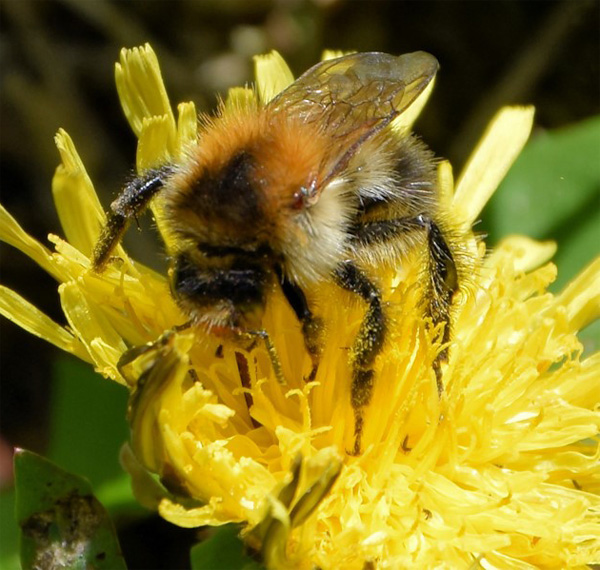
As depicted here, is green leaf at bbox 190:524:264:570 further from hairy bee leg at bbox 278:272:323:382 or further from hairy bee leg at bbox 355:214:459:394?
hairy bee leg at bbox 355:214:459:394

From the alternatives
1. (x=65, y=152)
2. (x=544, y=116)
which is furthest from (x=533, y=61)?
(x=65, y=152)

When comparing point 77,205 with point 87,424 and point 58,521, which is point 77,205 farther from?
point 87,424

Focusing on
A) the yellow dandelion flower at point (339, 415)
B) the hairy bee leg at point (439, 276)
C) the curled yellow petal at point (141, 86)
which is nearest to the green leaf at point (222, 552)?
the yellow dandelion flower at point (339, 415)

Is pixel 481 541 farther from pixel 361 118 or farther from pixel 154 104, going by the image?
pixel 154 104

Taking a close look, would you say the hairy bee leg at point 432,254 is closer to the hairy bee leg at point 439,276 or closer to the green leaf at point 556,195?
the hairy bee leg at point 439,276

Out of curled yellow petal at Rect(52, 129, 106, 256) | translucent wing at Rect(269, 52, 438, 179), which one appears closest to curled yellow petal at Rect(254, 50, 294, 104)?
translucent wing at Rect(269, 52, 438, 179)

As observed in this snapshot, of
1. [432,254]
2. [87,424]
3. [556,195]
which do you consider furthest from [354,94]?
[556,195]
